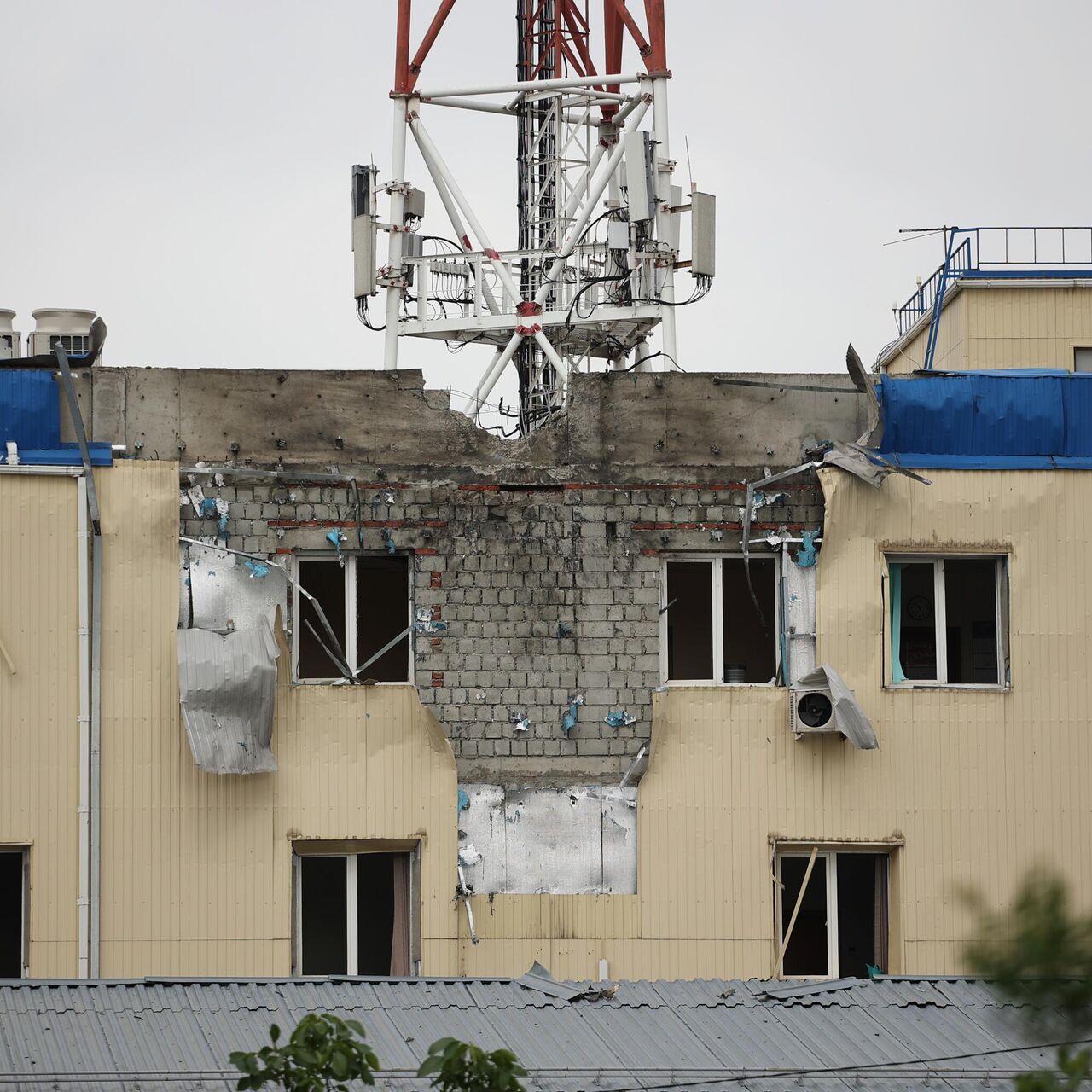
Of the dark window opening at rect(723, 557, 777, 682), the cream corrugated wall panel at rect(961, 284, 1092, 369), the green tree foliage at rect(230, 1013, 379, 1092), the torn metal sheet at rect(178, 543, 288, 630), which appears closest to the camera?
the green tree foliage at rect(230, 1013, 379, 1092)

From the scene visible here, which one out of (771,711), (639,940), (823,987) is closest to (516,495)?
(771,711)

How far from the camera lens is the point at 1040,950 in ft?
16.3

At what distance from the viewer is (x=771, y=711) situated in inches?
666

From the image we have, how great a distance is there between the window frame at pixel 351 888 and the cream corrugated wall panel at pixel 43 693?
2.02 metres

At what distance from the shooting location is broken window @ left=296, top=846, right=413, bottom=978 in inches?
664

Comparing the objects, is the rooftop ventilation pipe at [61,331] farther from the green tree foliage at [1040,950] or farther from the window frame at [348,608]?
the green tree foliage at [1040,950]

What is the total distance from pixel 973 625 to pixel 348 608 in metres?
6.13

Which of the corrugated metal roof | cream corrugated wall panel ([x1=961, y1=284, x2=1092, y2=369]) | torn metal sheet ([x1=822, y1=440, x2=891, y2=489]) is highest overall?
cream corrugated wall panel ([x1=961, y1=284, x2=1092, y2=369])

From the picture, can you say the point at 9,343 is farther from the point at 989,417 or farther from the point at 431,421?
the point at 989,417

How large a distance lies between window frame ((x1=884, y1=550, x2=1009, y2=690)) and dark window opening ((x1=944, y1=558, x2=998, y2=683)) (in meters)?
0.12

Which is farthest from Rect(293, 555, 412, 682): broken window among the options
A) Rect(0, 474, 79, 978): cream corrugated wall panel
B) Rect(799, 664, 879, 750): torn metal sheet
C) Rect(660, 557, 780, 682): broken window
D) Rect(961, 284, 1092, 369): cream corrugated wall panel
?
Rect(961, 284, 1092, 369): cream corrugated wall panel

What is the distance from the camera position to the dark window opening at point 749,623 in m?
17.4

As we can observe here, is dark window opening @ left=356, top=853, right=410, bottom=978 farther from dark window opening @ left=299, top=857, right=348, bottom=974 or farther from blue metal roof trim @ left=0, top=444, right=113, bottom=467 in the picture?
blue metal roof trim @ left=0, top=444, right=113, bottom=467

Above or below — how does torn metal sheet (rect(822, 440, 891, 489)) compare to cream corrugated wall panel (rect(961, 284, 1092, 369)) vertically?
below
